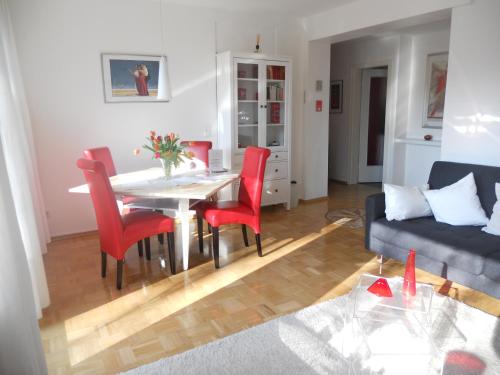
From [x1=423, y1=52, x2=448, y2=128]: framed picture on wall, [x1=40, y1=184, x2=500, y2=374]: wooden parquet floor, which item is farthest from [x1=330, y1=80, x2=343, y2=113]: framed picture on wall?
[x1=40, y1=184, x2=500, y2=374]: wooden parquet floor

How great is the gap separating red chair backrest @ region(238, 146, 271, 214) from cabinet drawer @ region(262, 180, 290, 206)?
1.25 meters

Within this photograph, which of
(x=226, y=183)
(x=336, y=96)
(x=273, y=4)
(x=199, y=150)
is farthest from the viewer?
(x=336, y=96)

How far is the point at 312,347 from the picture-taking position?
217cm

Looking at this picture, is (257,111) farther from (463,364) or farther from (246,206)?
(463,364)

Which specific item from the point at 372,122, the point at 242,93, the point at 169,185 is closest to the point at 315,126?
the point at 242,93

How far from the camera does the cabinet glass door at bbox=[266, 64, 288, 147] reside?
4.79 meters

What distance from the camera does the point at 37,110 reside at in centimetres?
385

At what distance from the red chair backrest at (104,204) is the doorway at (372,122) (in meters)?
4.89

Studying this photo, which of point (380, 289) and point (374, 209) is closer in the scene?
point (380, 289)

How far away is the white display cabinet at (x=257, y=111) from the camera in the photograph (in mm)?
4555

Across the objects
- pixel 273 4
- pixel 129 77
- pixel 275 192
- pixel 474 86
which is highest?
pixel 273 4

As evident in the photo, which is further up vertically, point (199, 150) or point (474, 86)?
point (474, 86)

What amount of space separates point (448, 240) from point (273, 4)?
3.19 meters

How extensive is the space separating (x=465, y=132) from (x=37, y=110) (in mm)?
4029
